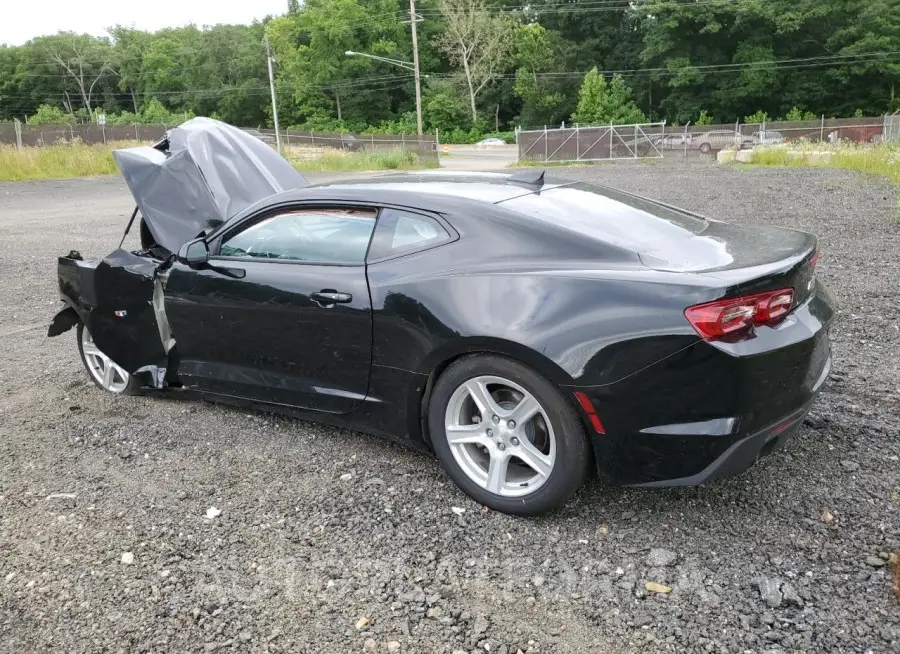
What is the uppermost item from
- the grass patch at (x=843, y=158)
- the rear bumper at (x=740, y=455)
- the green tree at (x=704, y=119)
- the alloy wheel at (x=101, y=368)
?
the rear bumper at (x=740, y=455)

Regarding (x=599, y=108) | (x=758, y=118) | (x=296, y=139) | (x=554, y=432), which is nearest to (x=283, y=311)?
(x=554, y=432)

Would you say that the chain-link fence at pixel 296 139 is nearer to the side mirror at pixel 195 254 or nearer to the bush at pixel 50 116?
the side mirror at pixel 195 254

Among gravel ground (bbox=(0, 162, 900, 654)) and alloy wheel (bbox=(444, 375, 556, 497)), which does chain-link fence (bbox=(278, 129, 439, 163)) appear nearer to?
gravel ground (bbox=(0, 162, 900, 654))

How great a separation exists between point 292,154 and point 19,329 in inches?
1416

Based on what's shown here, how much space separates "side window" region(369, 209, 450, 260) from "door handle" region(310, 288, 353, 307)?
0.23 metres

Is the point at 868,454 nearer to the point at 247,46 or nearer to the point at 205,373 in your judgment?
the point at 205,373

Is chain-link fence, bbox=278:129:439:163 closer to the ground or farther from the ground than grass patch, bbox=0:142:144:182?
closer to the ground

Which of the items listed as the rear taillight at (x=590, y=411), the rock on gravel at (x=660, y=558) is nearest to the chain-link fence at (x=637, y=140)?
the rear taillight at (x=590, y=411)

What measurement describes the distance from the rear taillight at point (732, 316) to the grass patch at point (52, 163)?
1100 inches

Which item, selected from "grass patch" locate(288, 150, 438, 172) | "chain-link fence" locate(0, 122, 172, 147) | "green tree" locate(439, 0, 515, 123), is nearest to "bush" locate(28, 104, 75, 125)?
"green tree" locate(439, 0, 515, 123)

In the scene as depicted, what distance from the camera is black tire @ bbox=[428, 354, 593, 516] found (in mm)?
2998

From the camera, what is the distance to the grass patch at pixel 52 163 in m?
27.3

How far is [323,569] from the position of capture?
116 inches

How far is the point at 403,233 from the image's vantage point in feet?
11.7
